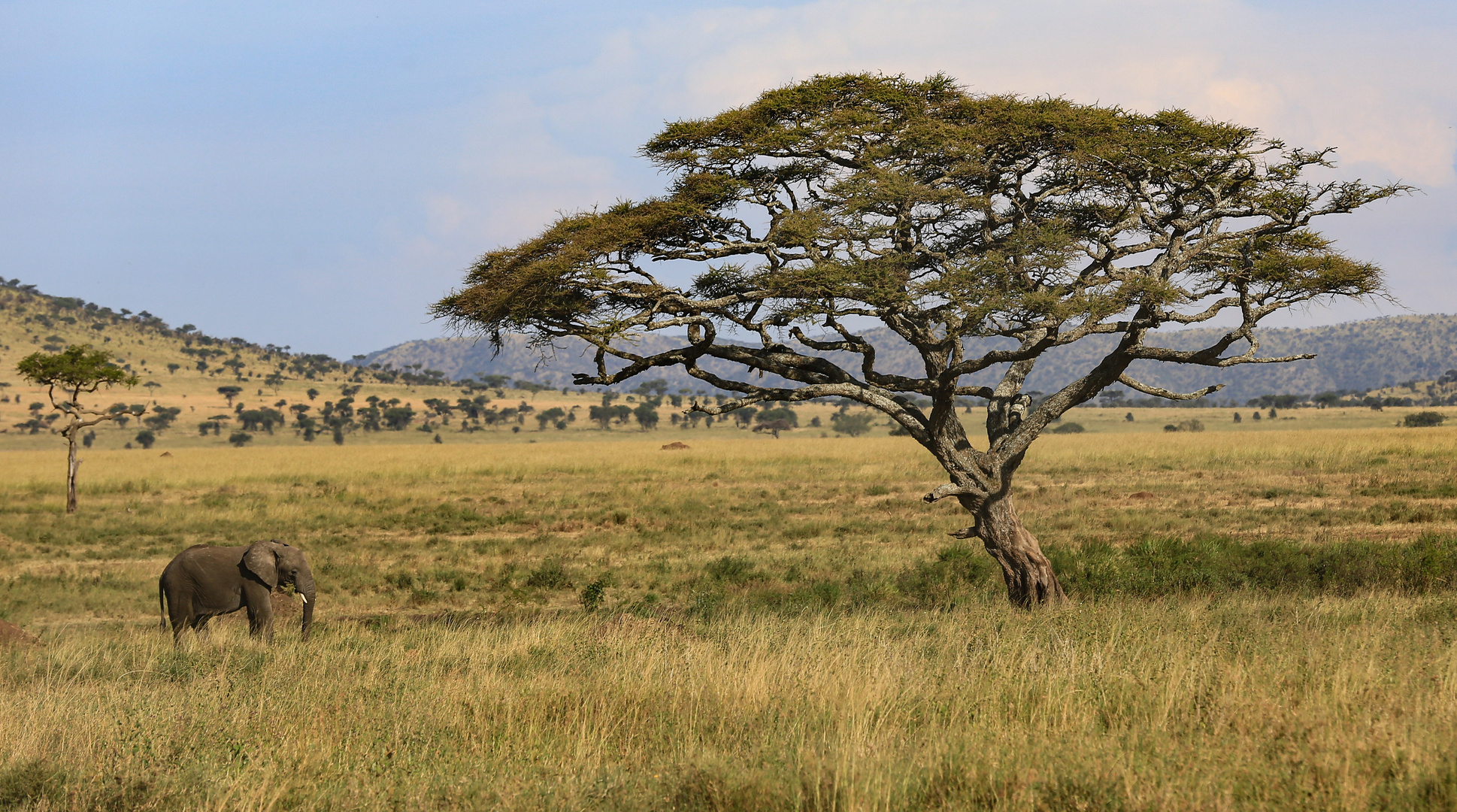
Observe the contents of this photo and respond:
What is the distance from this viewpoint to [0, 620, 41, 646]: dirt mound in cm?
1201

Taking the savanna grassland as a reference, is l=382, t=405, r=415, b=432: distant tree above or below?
above

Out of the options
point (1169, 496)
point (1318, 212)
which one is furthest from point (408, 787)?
point (1169, 496)

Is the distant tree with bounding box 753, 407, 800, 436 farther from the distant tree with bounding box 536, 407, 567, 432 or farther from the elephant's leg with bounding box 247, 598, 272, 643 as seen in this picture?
the elephant's leg with bounding box 247, 598, 272, 643

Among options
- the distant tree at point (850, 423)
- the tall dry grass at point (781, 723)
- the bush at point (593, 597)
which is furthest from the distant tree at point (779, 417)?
the tall dry grass at point (781, 723)

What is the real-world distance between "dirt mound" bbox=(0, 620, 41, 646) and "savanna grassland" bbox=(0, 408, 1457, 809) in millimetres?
420

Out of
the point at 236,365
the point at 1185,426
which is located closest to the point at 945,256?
the point at 1185,426

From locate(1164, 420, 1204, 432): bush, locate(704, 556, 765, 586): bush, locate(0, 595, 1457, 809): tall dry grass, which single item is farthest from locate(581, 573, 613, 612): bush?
locate(1164, 420, 1204, 432): bush

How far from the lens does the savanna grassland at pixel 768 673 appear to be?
5.14 m

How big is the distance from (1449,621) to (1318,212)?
5.60 meters

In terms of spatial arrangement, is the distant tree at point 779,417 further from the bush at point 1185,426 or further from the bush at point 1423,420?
the bush at point 1423,420

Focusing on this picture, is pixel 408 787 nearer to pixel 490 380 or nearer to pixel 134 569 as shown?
pixel 134 569

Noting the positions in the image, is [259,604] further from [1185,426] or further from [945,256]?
[1185,426]

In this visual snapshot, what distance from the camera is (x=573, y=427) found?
113438 millimetres

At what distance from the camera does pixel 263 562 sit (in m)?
13.2
